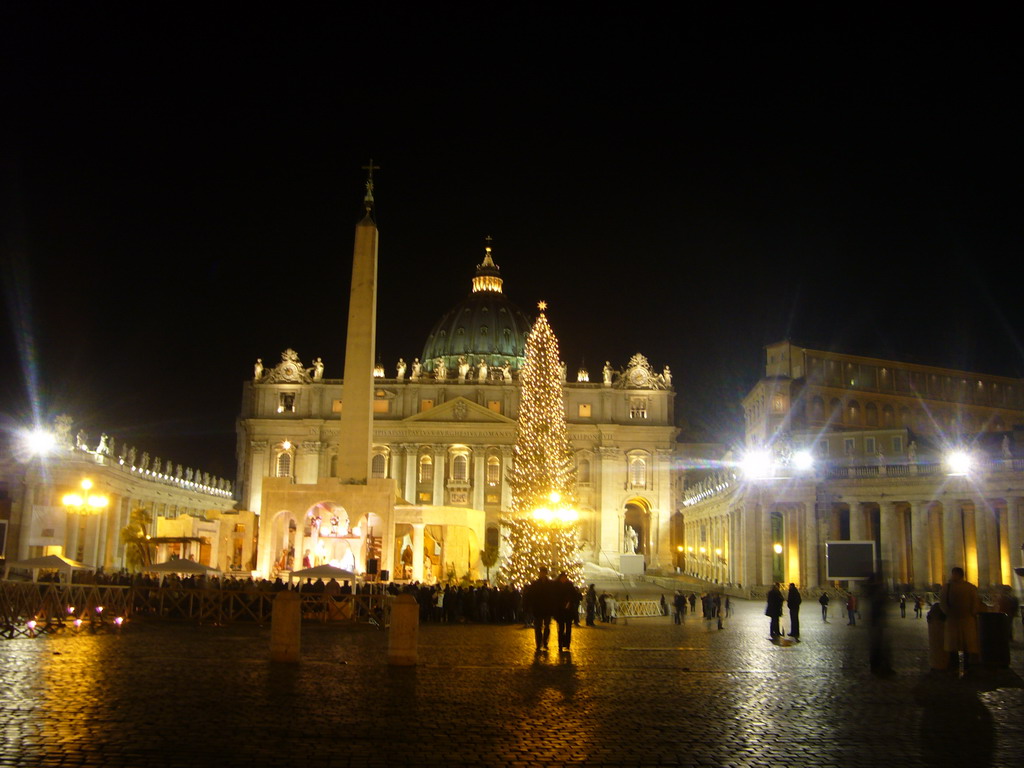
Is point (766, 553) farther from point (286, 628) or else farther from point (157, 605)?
point (286, 628)

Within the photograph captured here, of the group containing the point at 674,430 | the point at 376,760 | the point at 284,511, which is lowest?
the point at 376,760

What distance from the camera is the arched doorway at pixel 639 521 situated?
9598 cm

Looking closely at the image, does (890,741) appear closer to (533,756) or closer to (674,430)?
(533,756)

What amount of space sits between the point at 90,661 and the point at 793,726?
1036 cm

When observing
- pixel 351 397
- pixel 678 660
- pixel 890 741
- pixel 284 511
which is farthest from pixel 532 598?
pixel 284 511

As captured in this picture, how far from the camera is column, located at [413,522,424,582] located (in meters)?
48.4

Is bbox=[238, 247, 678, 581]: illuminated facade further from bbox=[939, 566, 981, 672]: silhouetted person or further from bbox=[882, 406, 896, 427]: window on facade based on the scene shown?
bbox=[939, 566, 981, 672]: silhouetted person

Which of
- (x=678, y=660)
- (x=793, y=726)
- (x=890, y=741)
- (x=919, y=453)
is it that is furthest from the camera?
(x=919, y=453)

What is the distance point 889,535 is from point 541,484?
17216mm

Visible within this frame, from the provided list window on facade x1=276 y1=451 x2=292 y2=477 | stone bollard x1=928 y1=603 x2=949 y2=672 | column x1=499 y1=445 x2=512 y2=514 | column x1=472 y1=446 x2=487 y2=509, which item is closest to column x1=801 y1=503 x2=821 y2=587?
stone bollard x1=928 y1=603 x2=949 y2=672

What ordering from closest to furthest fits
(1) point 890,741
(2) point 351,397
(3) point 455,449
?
(1) point 890,741 < (2) point 351,397 < (3) point 455,449

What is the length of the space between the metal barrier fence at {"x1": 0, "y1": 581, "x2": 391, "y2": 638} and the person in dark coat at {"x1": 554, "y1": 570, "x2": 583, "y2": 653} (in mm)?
7201

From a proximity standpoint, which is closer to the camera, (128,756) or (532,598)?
(128,756)

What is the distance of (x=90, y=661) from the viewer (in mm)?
16000
